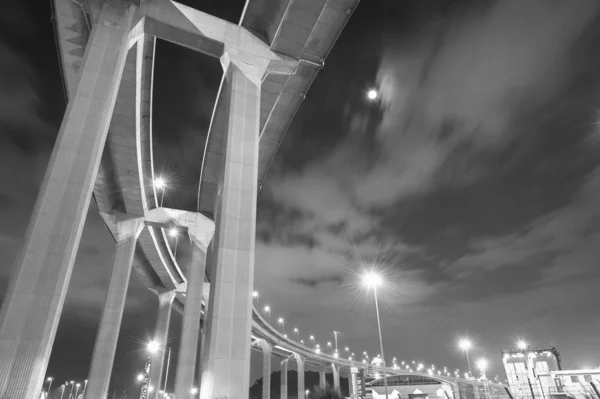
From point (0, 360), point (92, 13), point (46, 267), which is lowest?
point (0, 360)

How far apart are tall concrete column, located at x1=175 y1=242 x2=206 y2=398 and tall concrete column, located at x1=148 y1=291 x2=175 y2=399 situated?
17.3 metres

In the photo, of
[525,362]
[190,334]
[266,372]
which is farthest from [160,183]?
[525,362]

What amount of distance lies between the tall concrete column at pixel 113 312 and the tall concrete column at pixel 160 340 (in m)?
16.3

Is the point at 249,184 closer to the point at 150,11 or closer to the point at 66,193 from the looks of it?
the point at 66,193

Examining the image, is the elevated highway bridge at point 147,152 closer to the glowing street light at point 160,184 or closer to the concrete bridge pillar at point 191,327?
the concrete bridge pillar at point 191,327

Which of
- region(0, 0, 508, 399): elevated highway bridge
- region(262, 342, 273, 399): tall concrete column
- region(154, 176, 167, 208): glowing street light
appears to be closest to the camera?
region(0, 0, 508, 399): elevated highway bridge

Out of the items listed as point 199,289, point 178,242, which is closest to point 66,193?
point 199,289

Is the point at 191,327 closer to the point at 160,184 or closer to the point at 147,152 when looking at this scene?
the point at 160,184

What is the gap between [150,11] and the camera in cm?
1686

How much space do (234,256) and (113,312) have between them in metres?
23.5

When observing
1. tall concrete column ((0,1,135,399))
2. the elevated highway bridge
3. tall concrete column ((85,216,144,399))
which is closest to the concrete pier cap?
tall concrete column ((85,216,144,399))

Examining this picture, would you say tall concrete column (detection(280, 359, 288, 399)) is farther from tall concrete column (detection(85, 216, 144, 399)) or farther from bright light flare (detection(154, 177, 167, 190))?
bright light flare (detection(154, 177, 167, 190))

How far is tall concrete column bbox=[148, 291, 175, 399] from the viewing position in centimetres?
4538

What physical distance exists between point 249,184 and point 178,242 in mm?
40452
